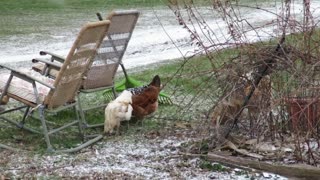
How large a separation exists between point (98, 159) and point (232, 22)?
1.53 meters

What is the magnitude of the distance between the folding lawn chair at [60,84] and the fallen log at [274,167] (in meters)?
1.28

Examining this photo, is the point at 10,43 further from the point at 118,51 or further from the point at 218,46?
the point at 218,46

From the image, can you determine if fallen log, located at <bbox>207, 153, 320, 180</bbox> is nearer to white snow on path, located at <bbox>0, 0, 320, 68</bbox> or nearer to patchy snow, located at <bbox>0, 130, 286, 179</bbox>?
patchy snow, located at <bbox>0, 130, 286, 179</bbox>

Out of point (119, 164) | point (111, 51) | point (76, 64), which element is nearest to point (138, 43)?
point (111, 51)

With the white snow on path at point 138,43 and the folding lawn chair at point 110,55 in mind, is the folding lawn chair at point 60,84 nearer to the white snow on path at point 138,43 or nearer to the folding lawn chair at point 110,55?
the folding lawn chair at point 110,55

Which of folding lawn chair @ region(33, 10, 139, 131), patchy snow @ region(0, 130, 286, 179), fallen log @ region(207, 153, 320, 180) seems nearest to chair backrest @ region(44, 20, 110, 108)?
patchy snow @ region(0, 130, 286, 179)

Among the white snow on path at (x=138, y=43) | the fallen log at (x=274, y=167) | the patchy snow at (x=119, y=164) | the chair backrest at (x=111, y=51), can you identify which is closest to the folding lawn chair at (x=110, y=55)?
the chair backrest at (x=111, y=51)

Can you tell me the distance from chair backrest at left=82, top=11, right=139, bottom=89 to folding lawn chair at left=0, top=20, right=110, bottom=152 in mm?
612

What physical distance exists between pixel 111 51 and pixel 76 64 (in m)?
1.12

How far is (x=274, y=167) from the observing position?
505 cm

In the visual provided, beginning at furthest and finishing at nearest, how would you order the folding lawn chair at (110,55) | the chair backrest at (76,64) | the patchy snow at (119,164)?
the folding lawn chair at (110,55), the chair backrest at (76,64), the patchy snow at (119,164)

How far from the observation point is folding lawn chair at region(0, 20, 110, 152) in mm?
5656

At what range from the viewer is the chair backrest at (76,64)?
5.66 m

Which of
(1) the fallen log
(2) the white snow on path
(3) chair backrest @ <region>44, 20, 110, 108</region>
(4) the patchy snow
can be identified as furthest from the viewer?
(2) the white snow on path
